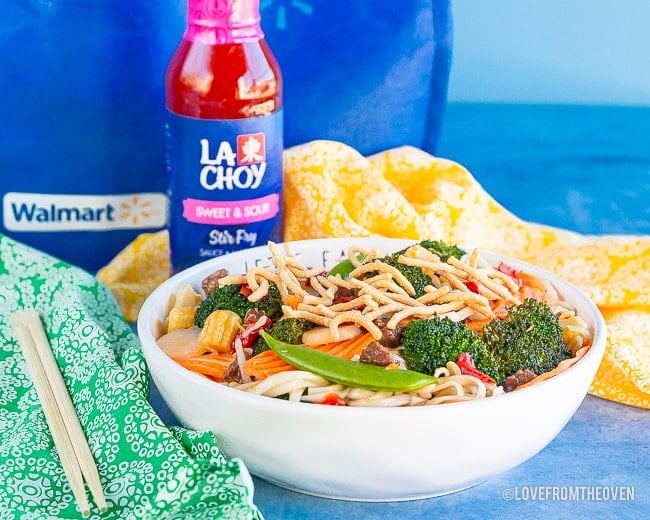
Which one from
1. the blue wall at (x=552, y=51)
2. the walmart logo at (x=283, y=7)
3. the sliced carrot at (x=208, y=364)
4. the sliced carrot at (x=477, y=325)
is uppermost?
the walmart logo at (x=283, y=7)

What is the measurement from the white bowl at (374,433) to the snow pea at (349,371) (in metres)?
0.08

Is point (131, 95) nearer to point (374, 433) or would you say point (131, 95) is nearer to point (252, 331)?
point (252, 331)

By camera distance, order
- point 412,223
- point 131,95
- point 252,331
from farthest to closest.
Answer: point 131,95 → point 412,223 → point 252,331

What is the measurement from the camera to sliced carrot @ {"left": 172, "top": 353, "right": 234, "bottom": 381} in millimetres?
1338

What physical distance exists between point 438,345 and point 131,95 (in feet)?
3.20

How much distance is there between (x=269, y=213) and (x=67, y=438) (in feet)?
2.00

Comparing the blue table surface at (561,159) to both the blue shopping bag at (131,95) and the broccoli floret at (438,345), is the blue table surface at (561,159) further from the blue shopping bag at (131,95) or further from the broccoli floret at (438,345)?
the broccoli floret at (438,345)

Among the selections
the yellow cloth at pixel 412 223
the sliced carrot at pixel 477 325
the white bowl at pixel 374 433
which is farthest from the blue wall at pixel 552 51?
the white bowl at pixel 374 433

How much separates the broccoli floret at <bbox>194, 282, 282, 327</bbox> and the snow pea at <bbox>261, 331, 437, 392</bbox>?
141 millimetres

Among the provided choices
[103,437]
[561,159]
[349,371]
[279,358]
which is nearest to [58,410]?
[103,437]

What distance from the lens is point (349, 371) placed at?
4.09 feet

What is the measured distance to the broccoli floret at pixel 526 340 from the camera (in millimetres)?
1344

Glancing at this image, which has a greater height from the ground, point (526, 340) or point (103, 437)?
point (526, 340)

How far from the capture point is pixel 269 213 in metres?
1.81
